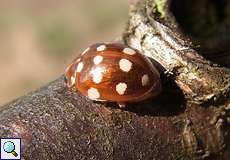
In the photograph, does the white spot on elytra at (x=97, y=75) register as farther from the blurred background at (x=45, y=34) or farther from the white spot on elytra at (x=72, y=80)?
the blurred background at (x=45, y=34)

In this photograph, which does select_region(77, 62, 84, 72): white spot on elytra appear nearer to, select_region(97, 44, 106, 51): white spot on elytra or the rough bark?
select_region(97, 44, 106, 51): white spot on elytra

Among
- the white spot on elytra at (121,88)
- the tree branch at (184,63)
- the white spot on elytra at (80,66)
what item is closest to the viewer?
the tree branch at (184,63)

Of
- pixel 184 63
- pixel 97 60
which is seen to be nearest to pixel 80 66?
pixel 97 60

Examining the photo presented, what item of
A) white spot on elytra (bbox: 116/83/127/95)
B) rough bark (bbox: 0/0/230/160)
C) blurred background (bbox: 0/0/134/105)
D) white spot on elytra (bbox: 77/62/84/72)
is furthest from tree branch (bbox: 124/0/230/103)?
blurred background (bbox: 0/0/134/105)

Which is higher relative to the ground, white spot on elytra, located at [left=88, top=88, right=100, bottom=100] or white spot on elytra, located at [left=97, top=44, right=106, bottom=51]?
white spot on elytra, located at [left=97, top=44, right=106, bottom=51]

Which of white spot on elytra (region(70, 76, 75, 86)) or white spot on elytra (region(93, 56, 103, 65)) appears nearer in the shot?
white spot on elytra (region(70, 76, 75, 86))

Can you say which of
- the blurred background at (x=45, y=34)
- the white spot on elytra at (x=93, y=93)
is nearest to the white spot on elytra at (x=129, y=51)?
the white spot on elytra at (x=93, y=93)

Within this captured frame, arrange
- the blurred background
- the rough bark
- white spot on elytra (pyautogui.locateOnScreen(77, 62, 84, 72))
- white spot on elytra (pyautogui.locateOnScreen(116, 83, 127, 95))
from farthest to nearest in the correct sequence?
the blurred background → white spot on elytra (pyautogui.locateOnScreen(77, 62, 84, 72)) → white spot on elytra (pyautogui.locateOnScreen(116, 83, 127, 95)) → the rough bark

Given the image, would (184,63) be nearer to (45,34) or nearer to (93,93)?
(93,93)
